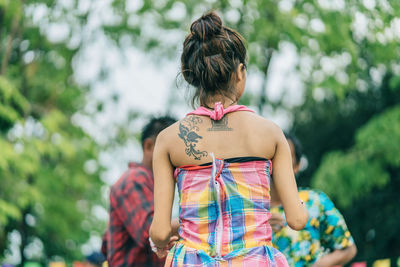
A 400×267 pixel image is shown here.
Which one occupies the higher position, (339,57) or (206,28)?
(206,28)

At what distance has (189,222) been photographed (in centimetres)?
211

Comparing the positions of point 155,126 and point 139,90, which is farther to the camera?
point 139,90

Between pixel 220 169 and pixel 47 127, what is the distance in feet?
22.2

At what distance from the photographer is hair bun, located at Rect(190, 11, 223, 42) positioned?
2227mm

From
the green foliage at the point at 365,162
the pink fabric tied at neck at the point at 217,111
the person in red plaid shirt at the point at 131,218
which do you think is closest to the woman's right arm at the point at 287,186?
the pink fabric tied at neck at the point at 217,111

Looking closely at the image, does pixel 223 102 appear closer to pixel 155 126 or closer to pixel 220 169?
pixel 220 169

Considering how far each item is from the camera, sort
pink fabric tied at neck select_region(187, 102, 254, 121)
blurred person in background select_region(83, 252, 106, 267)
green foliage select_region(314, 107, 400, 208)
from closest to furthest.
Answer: pink fabric tied at neck select_region(187, 102, 254, 121) → blurred person in background select_region(83, 252, 106, 267) → green foliage select_region(314, 107, 400, 208)

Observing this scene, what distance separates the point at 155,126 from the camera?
3732 mm

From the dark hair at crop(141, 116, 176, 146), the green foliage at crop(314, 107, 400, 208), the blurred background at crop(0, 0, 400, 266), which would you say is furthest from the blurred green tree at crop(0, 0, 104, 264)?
the dark hair at crop(141, 116, 176, 146)

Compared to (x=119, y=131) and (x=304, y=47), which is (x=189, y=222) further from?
(x=119, y=131)

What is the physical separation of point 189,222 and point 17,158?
5.66 meters

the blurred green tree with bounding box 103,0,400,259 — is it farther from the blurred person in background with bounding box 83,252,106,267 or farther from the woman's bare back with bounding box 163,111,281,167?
the woman's bare back with bounding box 163,111,281,167

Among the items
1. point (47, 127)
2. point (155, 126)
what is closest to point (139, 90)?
point (47, 127)

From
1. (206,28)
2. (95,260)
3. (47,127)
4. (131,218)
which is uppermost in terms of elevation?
(206,28)
